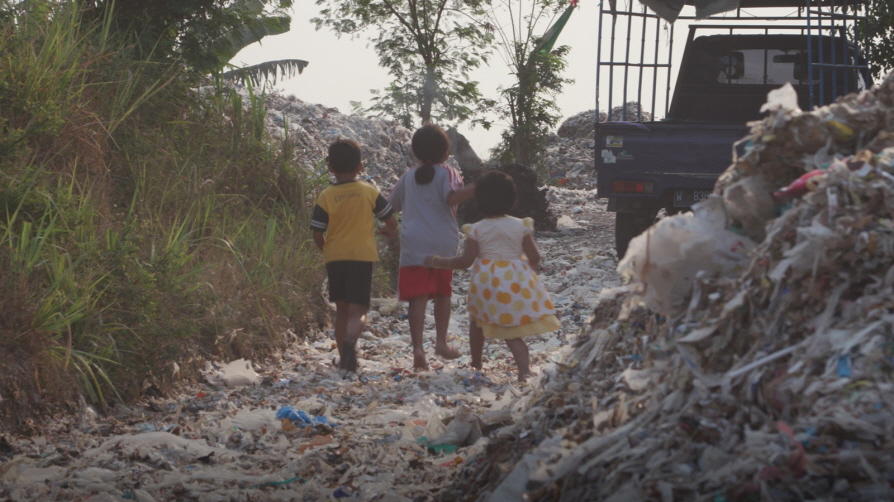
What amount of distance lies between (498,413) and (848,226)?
1509 millimetres

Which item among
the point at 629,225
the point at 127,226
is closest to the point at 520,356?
the point at 127,226

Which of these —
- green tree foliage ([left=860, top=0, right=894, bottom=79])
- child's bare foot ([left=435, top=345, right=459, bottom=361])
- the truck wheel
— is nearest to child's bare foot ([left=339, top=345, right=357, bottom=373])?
child's bare foot ([left=435, top=345, right=459, bottom=361])

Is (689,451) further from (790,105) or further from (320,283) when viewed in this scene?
(320,283)

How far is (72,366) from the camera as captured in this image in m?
3.51

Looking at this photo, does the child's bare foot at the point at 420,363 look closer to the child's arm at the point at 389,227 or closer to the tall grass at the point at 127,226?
the child's arm at the point at 389,227

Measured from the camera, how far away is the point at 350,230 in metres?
4.50

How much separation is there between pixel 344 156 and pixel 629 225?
11.2 ft

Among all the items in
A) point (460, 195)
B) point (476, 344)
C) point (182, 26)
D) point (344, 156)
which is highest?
point (182, 26)

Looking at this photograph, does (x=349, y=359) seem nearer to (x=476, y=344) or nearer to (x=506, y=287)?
(x=476, y=344)

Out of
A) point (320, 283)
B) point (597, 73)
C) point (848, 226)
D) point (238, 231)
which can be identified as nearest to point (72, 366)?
point (238, 231)

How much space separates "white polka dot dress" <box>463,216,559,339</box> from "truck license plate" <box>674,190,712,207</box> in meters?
2.88

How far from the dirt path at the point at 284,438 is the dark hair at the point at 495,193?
2.55 feet

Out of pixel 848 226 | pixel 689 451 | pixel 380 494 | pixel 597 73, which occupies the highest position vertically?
pixel 597 73

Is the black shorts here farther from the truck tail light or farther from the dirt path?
the truck tail light
